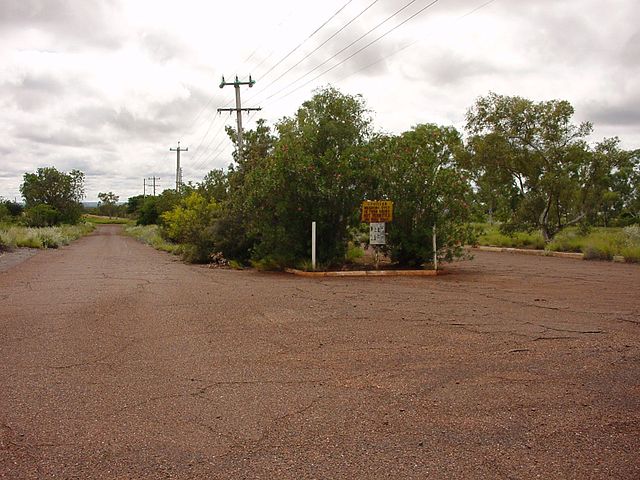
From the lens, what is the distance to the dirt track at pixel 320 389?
13.6 feet

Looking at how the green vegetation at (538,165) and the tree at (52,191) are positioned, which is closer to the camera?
the green vegetation at (538,165)

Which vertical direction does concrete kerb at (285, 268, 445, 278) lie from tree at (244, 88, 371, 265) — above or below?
below

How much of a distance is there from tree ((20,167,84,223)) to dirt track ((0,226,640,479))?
234 ft

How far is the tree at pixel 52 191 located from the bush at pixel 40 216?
558 cm

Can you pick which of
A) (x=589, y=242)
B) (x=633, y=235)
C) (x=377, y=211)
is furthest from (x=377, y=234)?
A: (x=633, y=235)

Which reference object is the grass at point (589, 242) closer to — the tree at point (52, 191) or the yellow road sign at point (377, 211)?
the yellow road sign at point (377, 211)

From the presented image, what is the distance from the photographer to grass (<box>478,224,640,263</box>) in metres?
23.8

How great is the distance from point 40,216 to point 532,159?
5418 cm

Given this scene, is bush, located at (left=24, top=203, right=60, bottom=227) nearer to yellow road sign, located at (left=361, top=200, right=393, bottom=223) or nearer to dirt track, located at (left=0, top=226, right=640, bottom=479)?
yellow road sign, located at (left=361, top=200, right=393, bottom=223)

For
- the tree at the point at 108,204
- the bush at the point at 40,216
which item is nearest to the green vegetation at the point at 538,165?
the bush at the point at 40,216

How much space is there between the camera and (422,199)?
18500 mm

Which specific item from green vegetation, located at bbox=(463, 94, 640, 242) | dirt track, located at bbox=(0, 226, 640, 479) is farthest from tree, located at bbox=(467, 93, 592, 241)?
dirt track, located at bbox=(0, 226, 640, 479)

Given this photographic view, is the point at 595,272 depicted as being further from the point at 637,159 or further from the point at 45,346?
the point at 637,159

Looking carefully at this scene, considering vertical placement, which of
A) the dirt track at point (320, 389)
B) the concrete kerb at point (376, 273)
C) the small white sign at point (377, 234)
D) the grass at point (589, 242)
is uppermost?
the small white sign at point (377, 234)
